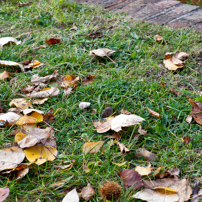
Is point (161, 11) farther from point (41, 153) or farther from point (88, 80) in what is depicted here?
point (41, 153)

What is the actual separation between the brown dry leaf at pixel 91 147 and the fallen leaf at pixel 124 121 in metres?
0.14

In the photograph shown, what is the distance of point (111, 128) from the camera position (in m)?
1.58

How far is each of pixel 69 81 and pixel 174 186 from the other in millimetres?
1178

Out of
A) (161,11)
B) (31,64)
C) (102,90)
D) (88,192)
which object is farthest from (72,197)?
(161,11)

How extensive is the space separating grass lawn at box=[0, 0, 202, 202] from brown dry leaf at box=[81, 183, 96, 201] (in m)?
0.03

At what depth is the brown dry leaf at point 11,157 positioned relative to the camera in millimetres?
1380

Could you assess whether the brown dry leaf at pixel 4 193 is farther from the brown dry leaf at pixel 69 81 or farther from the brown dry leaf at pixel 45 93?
the brown dry leaf at pixel 69 81

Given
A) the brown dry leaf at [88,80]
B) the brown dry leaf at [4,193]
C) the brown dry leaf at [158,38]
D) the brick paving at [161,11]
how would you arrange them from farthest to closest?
the brick paving at [161,11] → the brown dry leaf at [158,38] → the brown dry leaf at [88,80] → the brown dry leaf at [4,193]

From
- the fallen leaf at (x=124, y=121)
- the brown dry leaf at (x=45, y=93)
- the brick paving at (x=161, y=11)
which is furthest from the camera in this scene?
the brick paving at (x=161, y=11)

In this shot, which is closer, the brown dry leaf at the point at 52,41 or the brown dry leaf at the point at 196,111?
the brown dry leaf at the point at 196,111

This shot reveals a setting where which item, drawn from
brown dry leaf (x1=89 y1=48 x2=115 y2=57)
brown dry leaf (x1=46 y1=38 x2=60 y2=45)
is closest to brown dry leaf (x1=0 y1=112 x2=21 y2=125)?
brown dry leaf (x1=89 y1=48 x2=115 y2=57)

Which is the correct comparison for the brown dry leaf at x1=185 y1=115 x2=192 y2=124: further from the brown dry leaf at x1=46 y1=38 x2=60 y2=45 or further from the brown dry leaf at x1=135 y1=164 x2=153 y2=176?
the brown dry leaf at x1=46 y1=38 x2=60 y2=45

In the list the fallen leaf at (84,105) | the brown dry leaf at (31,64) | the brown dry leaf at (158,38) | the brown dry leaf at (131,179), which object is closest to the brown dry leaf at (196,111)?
the brown dry leaf at (131,179)

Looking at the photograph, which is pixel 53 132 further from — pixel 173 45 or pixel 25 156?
pixel 173 45
